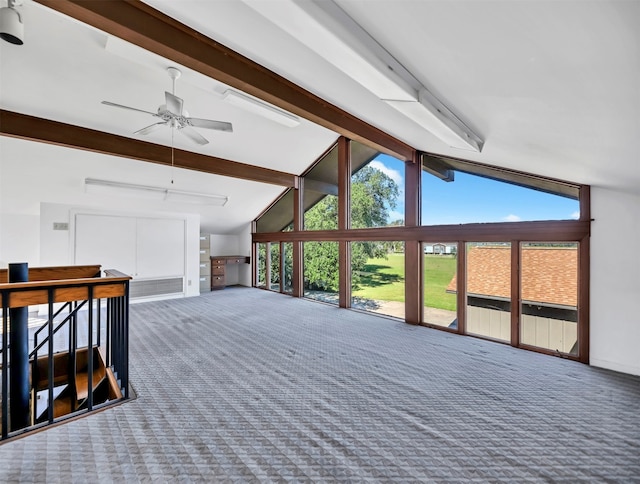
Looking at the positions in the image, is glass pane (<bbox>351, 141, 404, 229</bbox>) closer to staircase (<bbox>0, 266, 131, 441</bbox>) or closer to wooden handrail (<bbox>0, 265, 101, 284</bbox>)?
staircase (<bbox>0, 266, 131, 441</bbox>)

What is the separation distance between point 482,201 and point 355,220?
2.55 meters

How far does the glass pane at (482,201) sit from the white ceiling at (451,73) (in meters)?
0.44

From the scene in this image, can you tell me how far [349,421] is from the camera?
2318 mm

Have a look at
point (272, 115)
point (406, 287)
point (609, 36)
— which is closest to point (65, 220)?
point (272, 115)

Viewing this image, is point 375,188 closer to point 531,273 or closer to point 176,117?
point 531,273

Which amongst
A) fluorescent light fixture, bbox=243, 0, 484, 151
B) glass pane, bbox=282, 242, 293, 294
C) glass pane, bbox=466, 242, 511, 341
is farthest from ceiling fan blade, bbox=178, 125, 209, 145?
glass pane, bbox=282, 242, 293, 294

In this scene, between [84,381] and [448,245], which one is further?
[448,245]

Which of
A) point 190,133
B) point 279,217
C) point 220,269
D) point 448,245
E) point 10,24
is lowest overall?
point 220,269

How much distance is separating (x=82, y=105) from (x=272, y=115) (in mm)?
2626

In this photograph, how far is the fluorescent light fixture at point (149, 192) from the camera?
530 cm

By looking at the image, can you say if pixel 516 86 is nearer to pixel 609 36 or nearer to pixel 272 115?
pixel 609 36

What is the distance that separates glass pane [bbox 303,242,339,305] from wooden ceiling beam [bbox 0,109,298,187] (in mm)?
2285

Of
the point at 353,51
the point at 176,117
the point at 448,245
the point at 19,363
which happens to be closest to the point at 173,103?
the point at 176,117

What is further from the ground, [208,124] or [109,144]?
[109,144]
